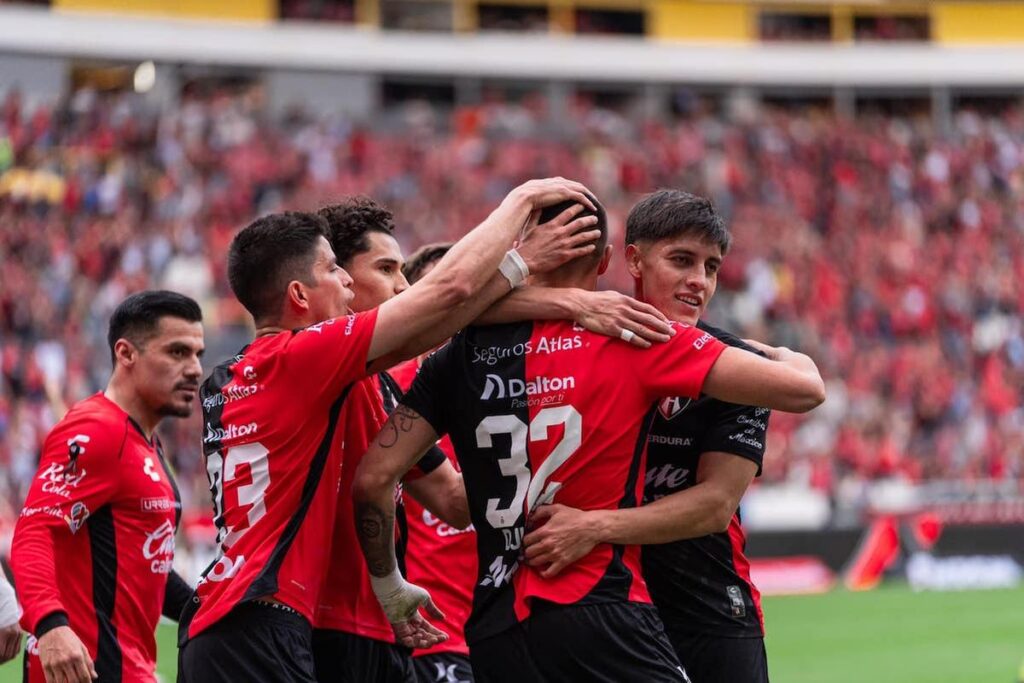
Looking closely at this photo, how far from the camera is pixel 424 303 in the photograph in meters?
4.78

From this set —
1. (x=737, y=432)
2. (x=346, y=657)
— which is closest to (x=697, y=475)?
(x=737, y=432)

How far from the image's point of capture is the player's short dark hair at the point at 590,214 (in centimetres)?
485

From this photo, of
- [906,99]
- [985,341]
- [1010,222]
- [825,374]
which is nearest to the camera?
A: [825,374]

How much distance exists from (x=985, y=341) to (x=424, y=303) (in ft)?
88.5

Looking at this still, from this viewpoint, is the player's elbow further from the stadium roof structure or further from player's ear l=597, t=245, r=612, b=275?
the stadium roof structure

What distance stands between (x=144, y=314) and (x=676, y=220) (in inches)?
93.0

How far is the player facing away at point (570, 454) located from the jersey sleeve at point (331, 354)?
1.03 ft

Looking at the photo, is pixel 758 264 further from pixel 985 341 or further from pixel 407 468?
pixel 407 468

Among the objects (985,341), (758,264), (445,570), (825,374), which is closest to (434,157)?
(758,264)

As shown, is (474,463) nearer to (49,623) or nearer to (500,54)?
(49,623)

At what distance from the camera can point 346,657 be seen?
5262 millimetres

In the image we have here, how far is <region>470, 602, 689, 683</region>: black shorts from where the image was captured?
451cm

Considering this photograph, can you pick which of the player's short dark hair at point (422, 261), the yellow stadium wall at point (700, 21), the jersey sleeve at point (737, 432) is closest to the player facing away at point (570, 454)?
the jersey sleeve at point (737, 432)

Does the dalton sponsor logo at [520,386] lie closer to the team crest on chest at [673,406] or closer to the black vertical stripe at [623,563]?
the black vertical stripe at [623,563]
